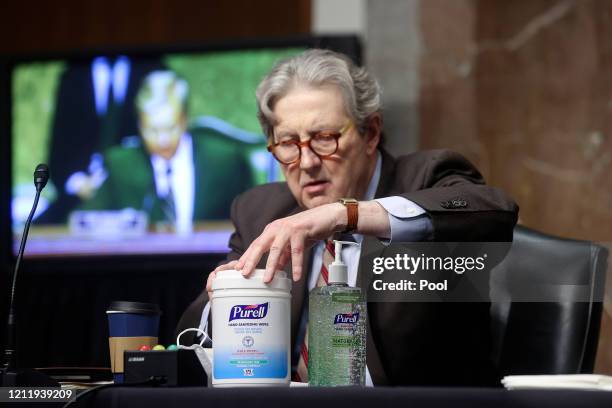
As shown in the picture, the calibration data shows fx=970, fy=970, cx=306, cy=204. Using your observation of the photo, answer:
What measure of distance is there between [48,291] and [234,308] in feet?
8.16

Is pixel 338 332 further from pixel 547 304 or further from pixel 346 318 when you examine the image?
pixel 547 304

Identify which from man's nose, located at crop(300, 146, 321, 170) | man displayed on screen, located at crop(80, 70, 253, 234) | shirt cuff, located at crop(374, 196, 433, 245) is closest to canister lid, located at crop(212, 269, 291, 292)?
shirt cuff, located at crop(374, 196, 433, 245)

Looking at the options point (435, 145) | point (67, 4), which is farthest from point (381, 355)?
point (67, 4)

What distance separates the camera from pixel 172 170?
369 centimetres

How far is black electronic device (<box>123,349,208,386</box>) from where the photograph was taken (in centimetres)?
115

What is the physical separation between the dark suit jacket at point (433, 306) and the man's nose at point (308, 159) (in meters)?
0.15

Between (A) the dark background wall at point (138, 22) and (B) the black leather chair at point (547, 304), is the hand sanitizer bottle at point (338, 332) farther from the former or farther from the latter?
(A) the dark background wall at point (138, 22)

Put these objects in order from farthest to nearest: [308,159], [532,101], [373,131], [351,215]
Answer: [532,101] → [373,131] → [308,159] → [351,215]

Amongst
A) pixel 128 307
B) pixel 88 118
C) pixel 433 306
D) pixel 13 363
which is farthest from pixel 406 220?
pixel 88 118

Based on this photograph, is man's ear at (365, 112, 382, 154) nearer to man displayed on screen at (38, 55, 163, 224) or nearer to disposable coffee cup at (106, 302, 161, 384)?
disposable coffee cup at (106, 302, 161, 384)

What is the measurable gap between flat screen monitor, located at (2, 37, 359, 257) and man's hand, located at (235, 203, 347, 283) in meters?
2.16

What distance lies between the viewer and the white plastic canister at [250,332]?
1.16 m

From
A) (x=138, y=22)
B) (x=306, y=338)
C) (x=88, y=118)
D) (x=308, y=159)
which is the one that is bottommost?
(x=306, y=338)

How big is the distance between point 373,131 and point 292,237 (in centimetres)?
70
